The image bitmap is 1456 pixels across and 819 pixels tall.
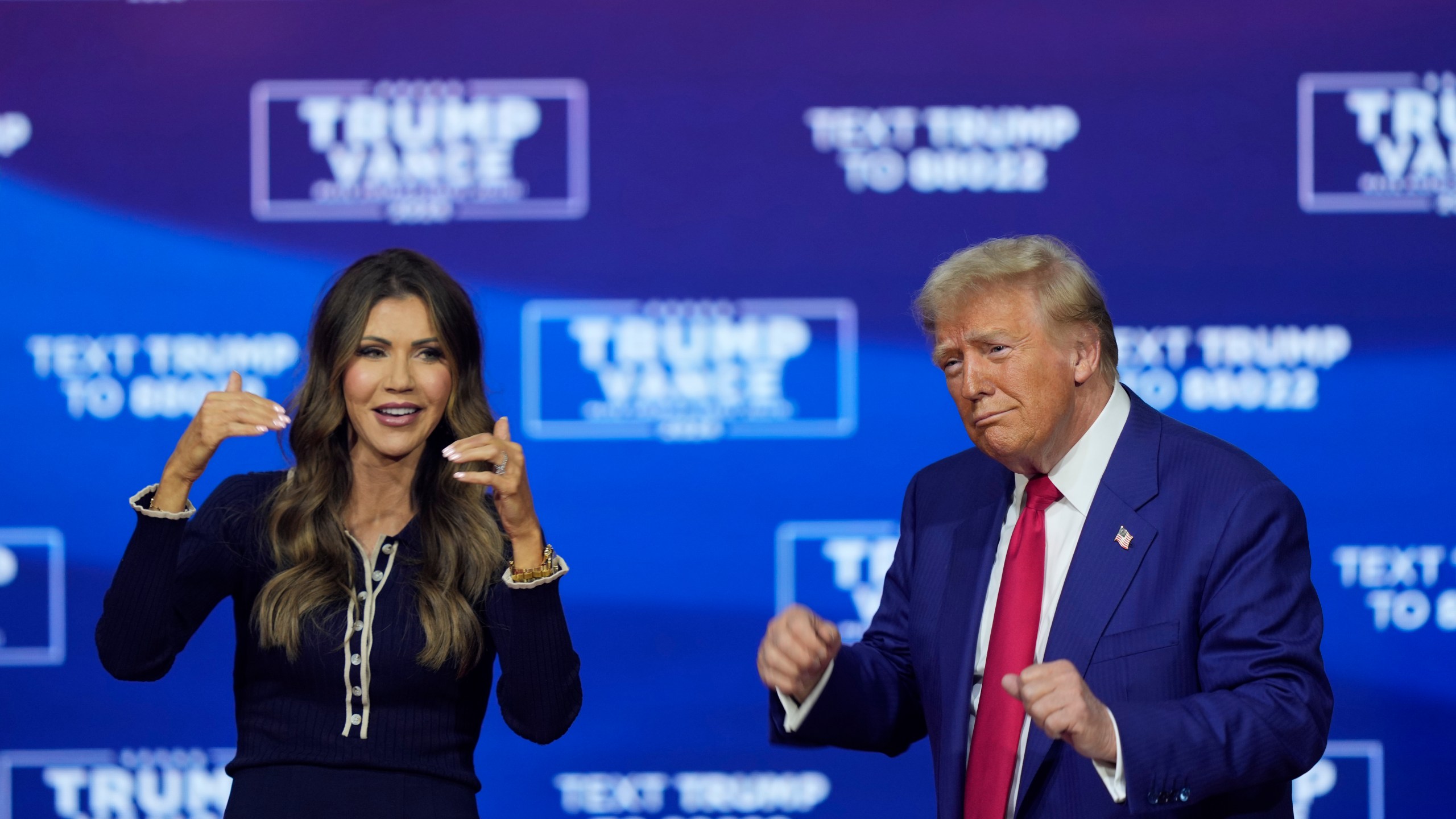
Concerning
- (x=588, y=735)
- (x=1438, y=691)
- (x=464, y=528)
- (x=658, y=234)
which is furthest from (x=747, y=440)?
(x=1438, y=691)

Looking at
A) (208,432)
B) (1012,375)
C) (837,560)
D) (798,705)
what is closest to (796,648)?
(798,705)

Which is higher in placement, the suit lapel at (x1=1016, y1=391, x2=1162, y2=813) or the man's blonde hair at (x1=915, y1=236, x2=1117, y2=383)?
the man's blonde hair at (x1=915, y1=236, x2=1117, y2=383)

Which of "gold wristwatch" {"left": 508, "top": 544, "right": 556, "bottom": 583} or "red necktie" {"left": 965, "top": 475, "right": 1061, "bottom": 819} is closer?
"red necktie" {"left": 965, "top": 475, "right": 1061, "bottom": 819}

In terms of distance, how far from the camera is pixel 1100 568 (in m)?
1.80

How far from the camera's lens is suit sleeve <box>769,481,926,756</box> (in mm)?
1913

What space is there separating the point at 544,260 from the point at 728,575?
3.02 feet

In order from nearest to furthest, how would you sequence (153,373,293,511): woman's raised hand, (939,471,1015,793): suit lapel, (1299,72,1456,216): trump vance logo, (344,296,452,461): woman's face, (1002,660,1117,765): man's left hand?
1. (1002,660,1117,765): man's left hand
2. (939,471,1015,793): suit lapel
3. (153,373,293,511): woman's raised hand
4. (344,296,452,461): woman's face
5. (1299,72,1456,216): trump vance logo

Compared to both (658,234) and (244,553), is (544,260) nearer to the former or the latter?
(658,234)

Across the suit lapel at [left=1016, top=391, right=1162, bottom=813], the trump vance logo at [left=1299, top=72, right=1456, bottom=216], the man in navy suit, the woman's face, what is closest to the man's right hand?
the man in navy suit

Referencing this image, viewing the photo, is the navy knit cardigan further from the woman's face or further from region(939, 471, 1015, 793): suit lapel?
region(939, 471, 1015, 793): suit lapel

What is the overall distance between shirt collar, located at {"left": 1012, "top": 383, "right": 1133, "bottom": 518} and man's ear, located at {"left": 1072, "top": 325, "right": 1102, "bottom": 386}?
7 cm

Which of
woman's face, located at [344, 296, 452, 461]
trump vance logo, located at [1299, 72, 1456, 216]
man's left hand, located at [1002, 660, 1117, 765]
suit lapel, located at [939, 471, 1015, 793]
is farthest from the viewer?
trump vance logo, located at [1299, 72, 1456, 216]

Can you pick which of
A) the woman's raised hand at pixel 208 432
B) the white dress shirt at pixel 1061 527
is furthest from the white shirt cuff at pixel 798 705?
the woman's raised hand at pixel 208 432

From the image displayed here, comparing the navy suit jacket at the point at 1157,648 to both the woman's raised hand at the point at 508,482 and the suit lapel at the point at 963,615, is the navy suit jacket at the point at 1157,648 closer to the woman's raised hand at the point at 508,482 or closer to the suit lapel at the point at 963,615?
the suit lapel at the point at 963,615
